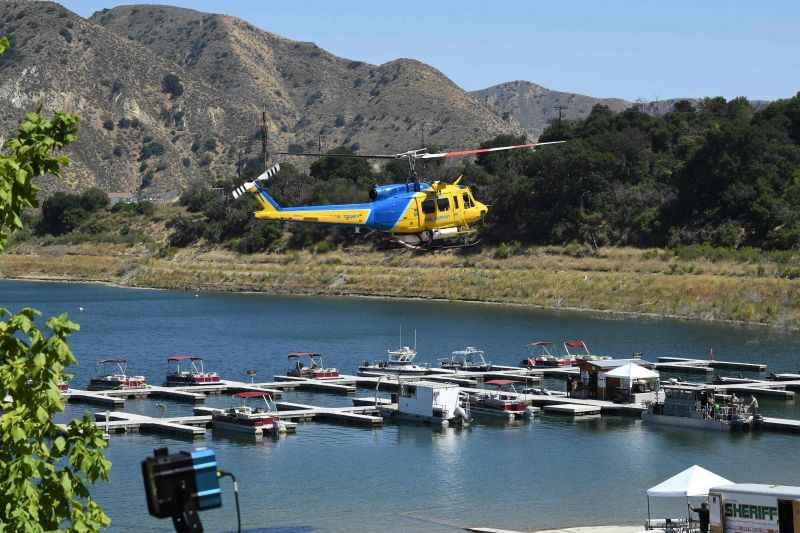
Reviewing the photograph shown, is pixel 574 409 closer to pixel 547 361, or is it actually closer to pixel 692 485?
pixel 547 361

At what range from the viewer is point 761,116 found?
14300 centimetres

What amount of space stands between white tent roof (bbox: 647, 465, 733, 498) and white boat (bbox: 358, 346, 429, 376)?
4452 centimetres

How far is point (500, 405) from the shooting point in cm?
6700

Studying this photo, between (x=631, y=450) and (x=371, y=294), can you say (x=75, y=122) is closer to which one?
(x=631, y=450)

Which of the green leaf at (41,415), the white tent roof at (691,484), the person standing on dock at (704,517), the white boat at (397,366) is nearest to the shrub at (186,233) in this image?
the white boat at (397,366)

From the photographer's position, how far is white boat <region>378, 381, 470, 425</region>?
64.5 metres

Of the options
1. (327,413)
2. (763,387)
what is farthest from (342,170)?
(327,413)

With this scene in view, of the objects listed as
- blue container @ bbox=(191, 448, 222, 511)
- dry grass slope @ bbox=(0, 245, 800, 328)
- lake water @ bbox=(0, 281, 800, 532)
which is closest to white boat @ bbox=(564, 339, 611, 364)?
lake water @ bbox=(0, 281, 800, 532)

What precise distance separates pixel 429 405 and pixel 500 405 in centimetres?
413

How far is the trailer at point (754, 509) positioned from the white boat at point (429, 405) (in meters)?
30.1

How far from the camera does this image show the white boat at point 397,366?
83.1 m

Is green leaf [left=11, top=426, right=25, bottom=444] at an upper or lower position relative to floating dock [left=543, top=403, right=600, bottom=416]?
upper

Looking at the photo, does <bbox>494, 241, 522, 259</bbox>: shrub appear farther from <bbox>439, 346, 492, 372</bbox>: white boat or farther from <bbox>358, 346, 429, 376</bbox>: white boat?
<bbox>358, 346, 429, 376</bbox>: white boat

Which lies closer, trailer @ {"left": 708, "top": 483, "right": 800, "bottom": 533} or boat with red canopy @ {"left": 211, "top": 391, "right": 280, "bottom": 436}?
trailer @ {"left": 708, "top": 483, "right": 800, "bottom": 533}
